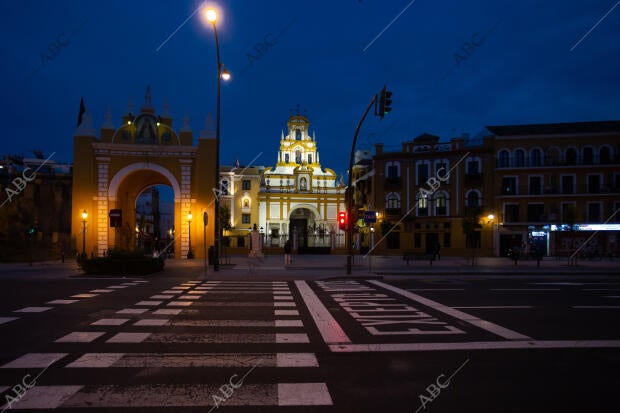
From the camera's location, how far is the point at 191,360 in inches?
259

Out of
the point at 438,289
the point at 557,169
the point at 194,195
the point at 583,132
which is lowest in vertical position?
the point at 438,289

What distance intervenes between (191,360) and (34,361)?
85.8 inches

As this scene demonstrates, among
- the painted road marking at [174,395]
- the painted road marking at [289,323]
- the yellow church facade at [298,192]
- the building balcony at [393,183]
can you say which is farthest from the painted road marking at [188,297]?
the yellow church facade at [298,192]

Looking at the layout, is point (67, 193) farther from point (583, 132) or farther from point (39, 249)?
point (583, 132)

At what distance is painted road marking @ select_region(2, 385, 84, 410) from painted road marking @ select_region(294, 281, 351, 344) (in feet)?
13.0

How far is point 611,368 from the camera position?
6309mm

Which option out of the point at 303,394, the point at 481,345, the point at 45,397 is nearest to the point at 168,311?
the point at 45,397

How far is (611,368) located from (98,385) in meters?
6.72

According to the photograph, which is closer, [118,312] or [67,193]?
[118,312]

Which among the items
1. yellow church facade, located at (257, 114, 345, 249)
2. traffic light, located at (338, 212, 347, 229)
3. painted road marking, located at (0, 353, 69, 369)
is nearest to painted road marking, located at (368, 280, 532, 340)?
painted road marking, located at (0, 353, 69, 369)

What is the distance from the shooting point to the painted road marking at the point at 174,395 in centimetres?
490

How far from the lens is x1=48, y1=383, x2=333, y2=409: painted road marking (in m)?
4.90

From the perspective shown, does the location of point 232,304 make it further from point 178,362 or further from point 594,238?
point 594,238

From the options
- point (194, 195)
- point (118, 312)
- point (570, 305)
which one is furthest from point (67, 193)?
point (570, 305)
